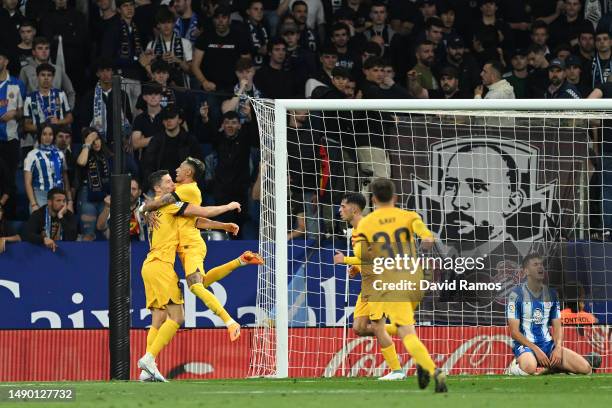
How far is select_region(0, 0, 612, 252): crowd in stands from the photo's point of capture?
51.8 ft

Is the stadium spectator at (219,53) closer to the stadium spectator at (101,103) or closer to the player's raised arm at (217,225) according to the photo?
the stadium spectator at (101,103)

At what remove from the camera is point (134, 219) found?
15.5m

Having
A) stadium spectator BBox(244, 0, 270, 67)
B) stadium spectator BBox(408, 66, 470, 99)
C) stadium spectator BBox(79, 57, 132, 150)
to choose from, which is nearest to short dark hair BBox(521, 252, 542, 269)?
stadium spectator BBox(408, 66, 470, 99)

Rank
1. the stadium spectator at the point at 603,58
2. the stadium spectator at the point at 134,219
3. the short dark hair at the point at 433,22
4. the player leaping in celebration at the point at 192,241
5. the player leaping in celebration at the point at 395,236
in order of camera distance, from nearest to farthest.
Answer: the player leaping in celebration at the point at 395,236, the player leaping in celebration at the point at 192,241, the stadium spectator at the point at 134,219, the stadium spectator at the point at 603,58, the short dark hair at the point at 433,22

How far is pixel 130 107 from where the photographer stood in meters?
16.8

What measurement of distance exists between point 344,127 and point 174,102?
240cm

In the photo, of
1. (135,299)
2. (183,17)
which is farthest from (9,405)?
(183,17)

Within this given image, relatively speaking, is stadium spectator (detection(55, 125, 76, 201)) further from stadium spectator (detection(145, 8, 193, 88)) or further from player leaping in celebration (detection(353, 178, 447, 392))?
player leaping in celebration (detection(353, 178, 447, 392))

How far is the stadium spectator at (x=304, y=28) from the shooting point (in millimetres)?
18594

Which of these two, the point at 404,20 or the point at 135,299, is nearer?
the point at 135,299

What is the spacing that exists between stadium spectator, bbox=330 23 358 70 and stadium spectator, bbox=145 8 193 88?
1882mm

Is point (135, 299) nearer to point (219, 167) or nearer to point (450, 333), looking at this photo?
point (219, 167)

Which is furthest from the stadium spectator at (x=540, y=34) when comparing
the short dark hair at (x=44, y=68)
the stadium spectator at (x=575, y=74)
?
the short dark hair at (x=44, y=68)

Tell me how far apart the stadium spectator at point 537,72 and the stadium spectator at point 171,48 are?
434 centimetres
